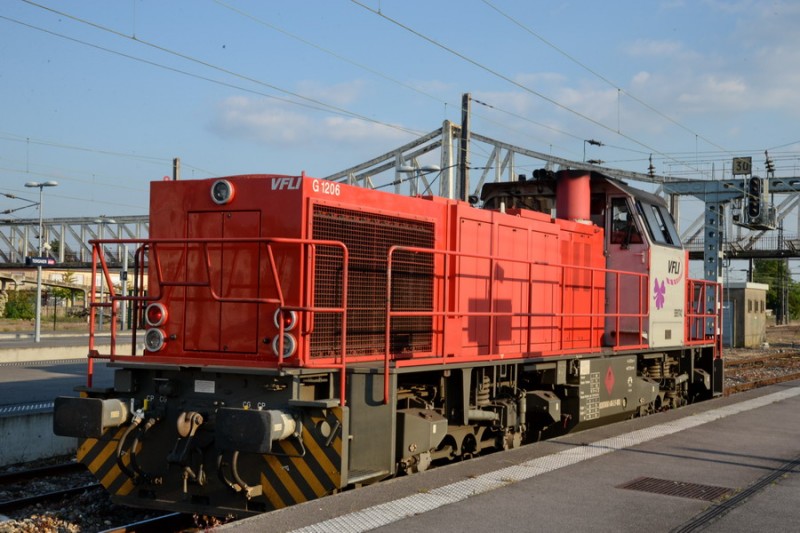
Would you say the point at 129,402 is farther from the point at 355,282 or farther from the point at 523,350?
the point at 523,350

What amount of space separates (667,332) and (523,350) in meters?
3.90

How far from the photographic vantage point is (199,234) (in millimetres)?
7406

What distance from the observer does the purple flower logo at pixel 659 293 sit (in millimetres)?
11922

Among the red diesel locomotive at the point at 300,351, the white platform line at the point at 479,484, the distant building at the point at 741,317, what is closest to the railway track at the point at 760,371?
the distant building at the point at 741,317

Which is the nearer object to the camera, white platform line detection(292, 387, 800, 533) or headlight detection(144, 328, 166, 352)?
white platform line detection(292, 387, 800, 533)

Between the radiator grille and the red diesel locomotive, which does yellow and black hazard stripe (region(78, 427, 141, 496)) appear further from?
the radiator grille

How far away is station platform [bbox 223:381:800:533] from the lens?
5.71m

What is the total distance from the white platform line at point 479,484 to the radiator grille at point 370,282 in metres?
1.51

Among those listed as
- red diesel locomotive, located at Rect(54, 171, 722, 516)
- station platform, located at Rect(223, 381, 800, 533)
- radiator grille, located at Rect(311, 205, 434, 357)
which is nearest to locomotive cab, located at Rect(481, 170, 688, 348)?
red diesel locomotive, located at Rect(54, 171, 722, 516)

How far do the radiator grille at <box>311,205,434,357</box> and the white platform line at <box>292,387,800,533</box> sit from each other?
151cm

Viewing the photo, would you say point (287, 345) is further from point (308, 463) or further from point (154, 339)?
point (154, 339)

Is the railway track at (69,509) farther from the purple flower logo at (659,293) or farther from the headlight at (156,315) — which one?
the purple flower logo at (659,293)

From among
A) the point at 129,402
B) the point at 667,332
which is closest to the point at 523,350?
the point at 667,332

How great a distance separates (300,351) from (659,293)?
718 cm
